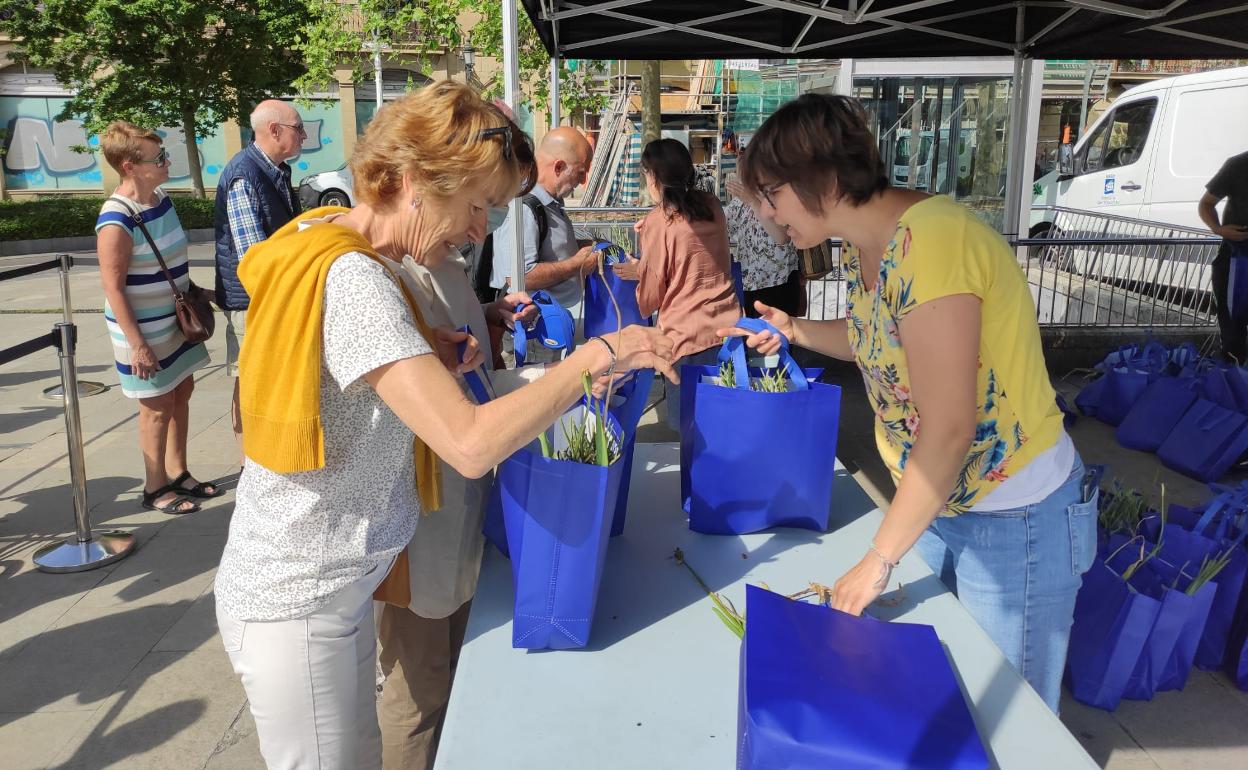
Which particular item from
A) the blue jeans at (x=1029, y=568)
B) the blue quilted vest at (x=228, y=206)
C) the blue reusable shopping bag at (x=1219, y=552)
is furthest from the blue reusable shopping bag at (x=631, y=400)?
the blue quilted vest at (x=228, y=206)

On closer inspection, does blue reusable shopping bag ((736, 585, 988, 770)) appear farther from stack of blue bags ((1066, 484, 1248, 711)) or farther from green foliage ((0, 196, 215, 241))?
green foliage ((0, 196, 215, 241))

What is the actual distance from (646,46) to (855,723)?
5.96 meters

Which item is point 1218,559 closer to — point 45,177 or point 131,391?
point 131,391

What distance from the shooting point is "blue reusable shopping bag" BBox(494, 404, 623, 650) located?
139 centimetres

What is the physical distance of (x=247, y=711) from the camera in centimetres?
276

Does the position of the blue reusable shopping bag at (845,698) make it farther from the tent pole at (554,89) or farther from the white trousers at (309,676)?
the tent pole at (554,89)

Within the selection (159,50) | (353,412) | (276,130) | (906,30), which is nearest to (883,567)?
(353,412)

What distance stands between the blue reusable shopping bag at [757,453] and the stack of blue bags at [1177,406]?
3694 mm

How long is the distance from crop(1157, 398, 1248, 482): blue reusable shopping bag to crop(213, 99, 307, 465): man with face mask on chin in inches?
182

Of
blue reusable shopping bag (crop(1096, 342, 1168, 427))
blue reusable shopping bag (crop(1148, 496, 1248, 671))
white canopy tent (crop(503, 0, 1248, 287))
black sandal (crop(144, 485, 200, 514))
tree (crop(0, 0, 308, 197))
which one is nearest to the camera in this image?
blue reusable shopping bag (crop(1148, 496, 1248, 671))

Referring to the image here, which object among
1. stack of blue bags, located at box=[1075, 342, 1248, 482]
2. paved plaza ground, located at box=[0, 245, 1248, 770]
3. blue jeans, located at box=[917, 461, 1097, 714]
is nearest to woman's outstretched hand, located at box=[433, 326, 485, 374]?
paved plaza ground, located at box=[0, 245, 1248, 770]

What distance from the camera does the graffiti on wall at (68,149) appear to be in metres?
27.0

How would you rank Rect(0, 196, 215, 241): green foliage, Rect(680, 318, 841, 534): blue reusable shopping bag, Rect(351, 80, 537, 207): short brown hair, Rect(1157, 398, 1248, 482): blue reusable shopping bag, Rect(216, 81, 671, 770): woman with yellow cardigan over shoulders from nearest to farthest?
Rect(216, 81, 671, 770): woman with yellow cardigan over shoulders < Rect(351, 80, 537, 207): short brown hair < Rect(680, 318, 841, 534): blue reusable shopping bag < Rect(1157, 398, 1248, 482): blue reusable shopping bag < Rect(0, 196, 215, 241): green foliage

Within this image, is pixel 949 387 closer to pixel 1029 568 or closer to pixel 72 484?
pixel 1029 568
